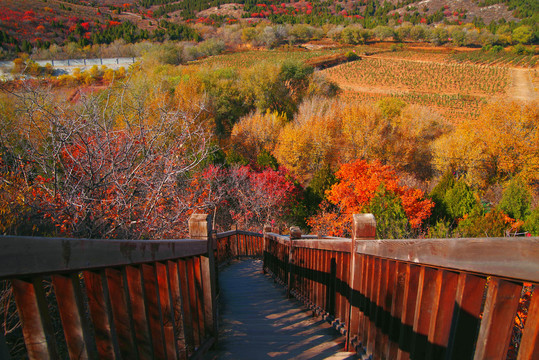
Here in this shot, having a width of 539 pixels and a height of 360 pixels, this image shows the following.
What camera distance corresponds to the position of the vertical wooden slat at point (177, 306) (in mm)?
2043

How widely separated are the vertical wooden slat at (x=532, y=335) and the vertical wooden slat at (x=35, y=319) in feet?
4.73

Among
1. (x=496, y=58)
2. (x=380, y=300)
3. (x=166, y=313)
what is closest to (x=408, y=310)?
(x=380, y=300)

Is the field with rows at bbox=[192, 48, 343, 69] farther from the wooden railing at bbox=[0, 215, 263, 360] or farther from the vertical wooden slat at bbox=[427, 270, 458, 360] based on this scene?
the vertical wooden slat at bbox=[427, 270, 458, 360]

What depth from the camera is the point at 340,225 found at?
1816 cm

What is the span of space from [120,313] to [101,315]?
0.13 m

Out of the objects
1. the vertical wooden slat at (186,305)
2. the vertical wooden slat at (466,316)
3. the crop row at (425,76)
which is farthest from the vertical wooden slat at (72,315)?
the crop row at (425,76)

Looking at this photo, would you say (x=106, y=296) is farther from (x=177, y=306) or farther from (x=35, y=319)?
(x=177, y=306)

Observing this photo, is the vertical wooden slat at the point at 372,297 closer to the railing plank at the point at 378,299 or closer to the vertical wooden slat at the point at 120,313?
the railing plank at the point at 378,299

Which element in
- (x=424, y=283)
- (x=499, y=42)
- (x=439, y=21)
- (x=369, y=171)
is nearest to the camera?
(x=424, y=283)

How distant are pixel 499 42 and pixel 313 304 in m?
93.3

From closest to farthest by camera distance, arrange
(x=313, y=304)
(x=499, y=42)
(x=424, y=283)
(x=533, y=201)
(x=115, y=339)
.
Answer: (x=115, y=339), (x=424, y=283), (x=313, y=304), (x=533, y=201), (x=499, y=42)

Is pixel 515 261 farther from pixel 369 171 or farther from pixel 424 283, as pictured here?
pixel 369 171

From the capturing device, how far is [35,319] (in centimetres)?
97

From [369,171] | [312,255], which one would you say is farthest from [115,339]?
[369,171]
